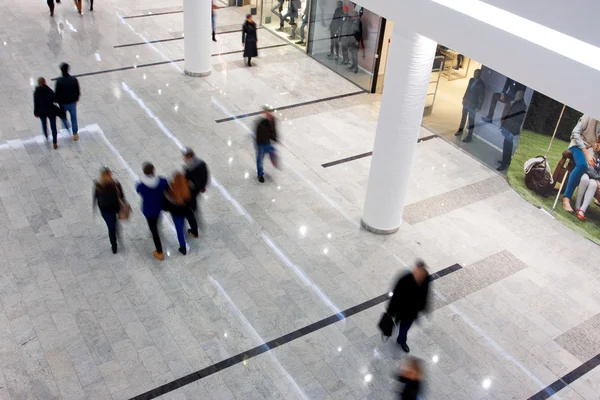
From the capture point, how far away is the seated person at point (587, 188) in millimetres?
9562

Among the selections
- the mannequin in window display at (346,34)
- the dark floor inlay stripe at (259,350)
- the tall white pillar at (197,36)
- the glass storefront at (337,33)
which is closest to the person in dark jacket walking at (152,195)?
the dark floor inlay stripe at (259,350)

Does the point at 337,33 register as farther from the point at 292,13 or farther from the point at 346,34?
the point at 292,13

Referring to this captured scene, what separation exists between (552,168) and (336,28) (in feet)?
22.9

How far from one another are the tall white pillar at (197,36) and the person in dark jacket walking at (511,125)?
269 inches

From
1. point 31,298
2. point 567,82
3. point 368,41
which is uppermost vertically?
point 567,82

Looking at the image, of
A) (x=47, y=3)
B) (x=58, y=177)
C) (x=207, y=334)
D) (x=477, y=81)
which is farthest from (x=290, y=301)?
(x=47, y=3)

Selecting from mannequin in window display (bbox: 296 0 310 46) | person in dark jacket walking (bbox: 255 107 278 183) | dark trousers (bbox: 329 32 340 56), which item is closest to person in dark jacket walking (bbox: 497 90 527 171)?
person in dark jacket walking (bbox: 255 107 278 183)

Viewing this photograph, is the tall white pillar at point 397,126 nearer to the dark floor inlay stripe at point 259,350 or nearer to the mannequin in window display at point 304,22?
the dark floor inlay stripe at point 259,350

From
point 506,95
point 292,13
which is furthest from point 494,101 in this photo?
point 292,13

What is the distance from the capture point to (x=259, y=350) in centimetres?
696

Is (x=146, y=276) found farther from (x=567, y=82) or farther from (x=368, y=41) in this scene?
(x=368, y=41)

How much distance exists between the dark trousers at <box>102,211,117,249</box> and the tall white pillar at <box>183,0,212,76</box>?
21.9ft

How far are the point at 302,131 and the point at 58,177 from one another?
4.78 m

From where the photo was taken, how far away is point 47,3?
16797mm
